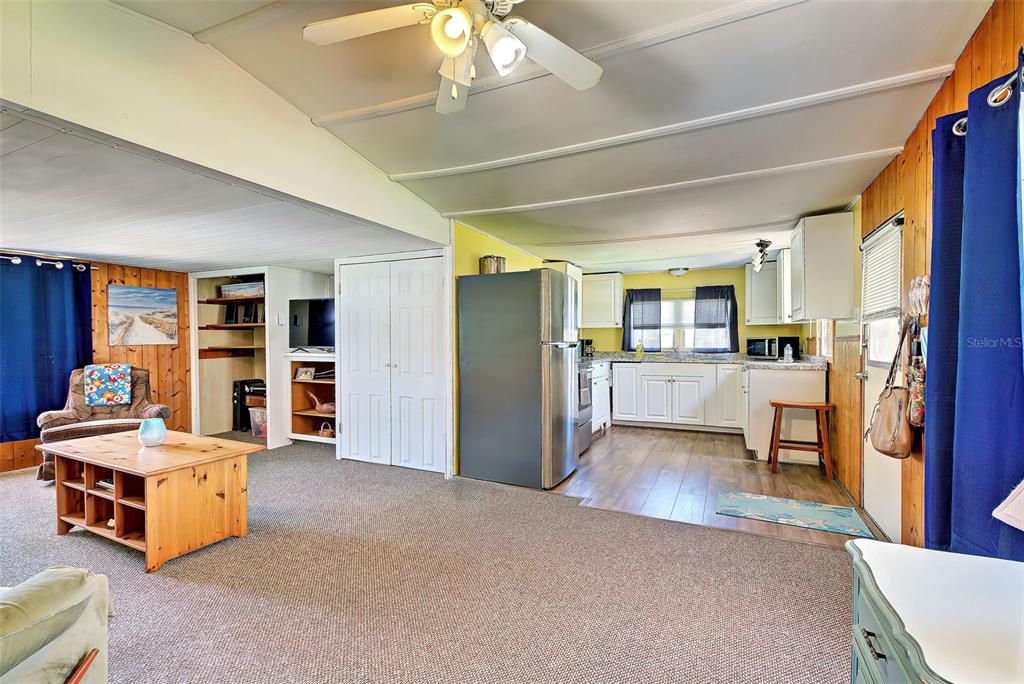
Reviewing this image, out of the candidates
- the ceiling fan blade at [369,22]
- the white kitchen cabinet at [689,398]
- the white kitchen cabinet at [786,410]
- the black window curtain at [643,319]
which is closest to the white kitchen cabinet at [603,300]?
the black window curtain at [643,319]

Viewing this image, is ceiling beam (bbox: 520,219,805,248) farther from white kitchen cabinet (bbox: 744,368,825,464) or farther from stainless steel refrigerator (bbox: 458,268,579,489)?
white kitchen cabinet (bbox: 744,368,825,464)

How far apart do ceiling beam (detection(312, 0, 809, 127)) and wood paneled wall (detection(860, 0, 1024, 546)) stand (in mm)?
644

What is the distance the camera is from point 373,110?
2.42m

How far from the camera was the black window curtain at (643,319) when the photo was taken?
21.7 ft

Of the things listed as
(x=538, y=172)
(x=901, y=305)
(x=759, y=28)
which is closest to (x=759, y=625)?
(x=901, y=305)

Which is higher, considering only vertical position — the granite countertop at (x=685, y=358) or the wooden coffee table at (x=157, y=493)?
the granite countertop at (x=685, y=358)

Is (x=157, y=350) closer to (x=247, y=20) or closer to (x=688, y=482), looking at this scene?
(x=247, y=20)

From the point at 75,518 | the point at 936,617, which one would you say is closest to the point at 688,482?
the point at 936,617

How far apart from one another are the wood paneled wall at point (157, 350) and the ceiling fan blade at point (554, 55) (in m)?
5.64

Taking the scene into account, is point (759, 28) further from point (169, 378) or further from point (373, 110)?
point (169, 378)

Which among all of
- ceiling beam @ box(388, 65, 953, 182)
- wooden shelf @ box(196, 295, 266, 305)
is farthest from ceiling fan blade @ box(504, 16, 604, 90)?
wooden shelf @ box(196, 295, 266, 305)

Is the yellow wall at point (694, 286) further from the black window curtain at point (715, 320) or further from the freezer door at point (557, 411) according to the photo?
the freezer door at point (557, 411)

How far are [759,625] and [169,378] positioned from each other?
6.39m

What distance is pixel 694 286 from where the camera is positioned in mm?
6438
